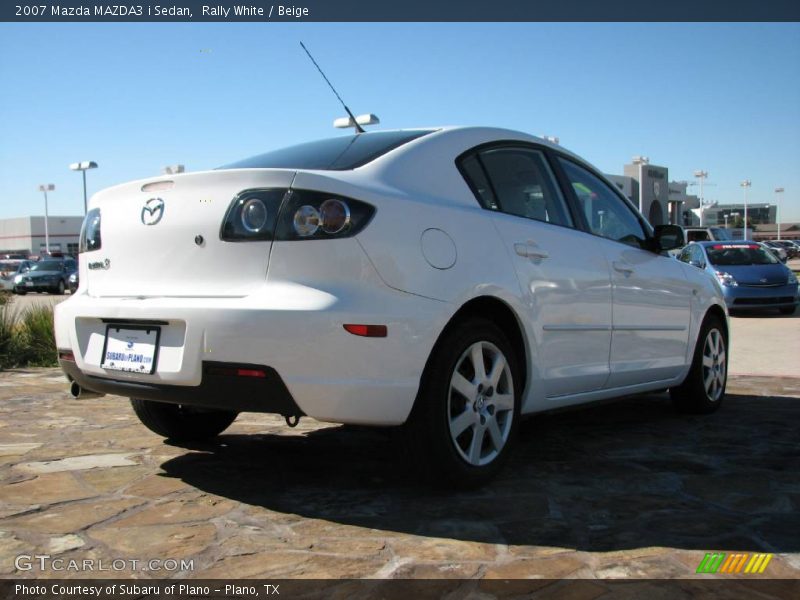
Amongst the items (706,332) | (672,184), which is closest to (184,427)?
(706,332)

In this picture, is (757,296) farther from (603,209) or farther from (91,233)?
(91,233)

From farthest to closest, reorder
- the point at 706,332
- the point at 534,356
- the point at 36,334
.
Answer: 1. the point at 36,334
2. the point at 706,332
3. the point at 534,356

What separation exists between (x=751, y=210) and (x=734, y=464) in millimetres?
165849

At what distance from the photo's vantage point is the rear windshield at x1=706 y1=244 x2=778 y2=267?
15.7 meters

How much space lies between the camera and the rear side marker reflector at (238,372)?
3006 millimetres

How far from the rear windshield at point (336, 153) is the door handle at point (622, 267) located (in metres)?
1.37

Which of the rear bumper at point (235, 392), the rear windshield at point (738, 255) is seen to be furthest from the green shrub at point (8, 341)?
the rear windshield at point (738, 255)

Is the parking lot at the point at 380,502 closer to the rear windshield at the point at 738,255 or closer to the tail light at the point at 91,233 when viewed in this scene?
the tail light at the point at 91,233

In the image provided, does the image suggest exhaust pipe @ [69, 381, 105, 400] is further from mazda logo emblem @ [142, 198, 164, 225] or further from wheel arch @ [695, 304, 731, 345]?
wheel arch @ [695, 304, 731, 345]

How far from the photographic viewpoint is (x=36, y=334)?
9148mm

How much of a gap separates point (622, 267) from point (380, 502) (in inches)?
81.8

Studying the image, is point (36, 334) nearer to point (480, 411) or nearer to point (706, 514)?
point (480, 411)

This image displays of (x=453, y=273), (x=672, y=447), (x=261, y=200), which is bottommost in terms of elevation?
(x=672, y=447)

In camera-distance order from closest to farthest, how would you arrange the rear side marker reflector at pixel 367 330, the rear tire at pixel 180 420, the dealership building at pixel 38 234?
1. the rear side marker reflector at pixel 367 330
2. the rear tire at pixel 180 420
3. the dealership building at pixel 38 234
